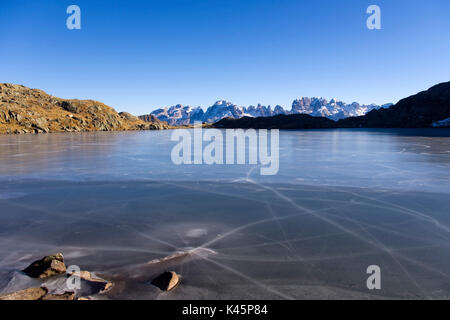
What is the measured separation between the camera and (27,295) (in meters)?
4.41

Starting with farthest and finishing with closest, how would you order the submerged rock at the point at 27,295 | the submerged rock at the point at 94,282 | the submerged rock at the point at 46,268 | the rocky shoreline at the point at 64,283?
1. the submerged rock at the point at 46,268
2. the submerged rock at the point at 94,282
3. the rocky shoreline at the point at 64,283
4. the submerged rock at the point at 27,295

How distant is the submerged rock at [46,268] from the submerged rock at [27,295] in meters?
0.43

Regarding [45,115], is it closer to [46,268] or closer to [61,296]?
[46,268]

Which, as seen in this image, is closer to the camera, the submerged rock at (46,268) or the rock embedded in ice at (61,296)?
the rock embedded in ice at (61,296)

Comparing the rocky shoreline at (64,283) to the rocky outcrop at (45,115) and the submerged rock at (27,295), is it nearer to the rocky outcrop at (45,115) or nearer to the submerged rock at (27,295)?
the submerged rock at (27,295)

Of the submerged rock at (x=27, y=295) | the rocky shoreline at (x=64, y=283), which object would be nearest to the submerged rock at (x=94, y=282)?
the rocky shoreline at (x=64, y=283)

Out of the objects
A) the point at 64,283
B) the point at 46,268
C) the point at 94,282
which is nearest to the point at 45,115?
the point at 46,268

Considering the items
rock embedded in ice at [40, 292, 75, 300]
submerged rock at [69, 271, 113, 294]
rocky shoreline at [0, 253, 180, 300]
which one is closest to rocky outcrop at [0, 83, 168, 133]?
rocky shoreline at [0, 253, 180, 300]

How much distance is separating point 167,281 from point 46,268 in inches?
94.8

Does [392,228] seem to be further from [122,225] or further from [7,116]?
[7,116]

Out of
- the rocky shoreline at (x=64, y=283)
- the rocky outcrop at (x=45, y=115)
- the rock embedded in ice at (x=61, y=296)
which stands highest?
the rocky outcrop at (x=45, y=115)

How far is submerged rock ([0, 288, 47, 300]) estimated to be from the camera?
430 centimetres

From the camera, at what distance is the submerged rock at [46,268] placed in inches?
196

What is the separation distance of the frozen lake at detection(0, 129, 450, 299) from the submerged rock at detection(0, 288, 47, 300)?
343 mm
